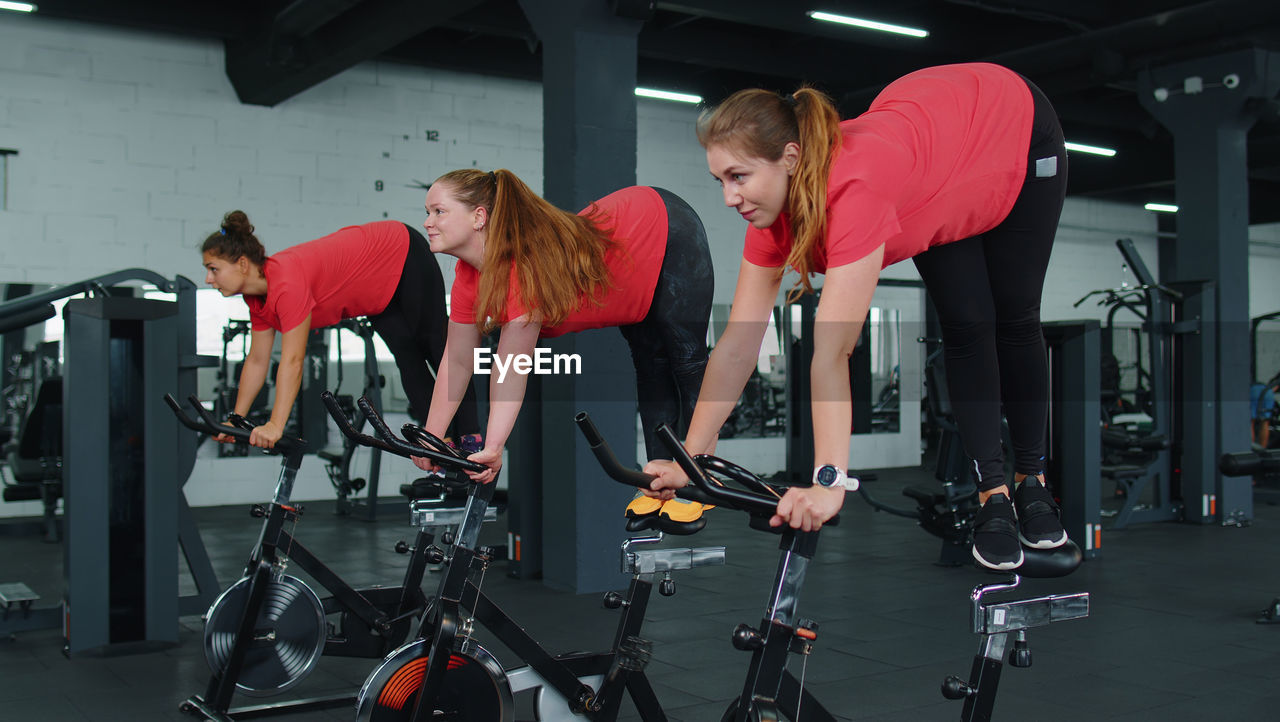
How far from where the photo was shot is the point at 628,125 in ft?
15.7

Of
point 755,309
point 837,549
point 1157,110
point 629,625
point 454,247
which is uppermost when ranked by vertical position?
point 1157,110

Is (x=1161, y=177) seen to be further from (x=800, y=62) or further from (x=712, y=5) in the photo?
(x=712, y=5)

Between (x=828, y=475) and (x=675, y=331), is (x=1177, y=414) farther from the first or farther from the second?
(x=828, y=475)

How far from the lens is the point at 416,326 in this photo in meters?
3.64

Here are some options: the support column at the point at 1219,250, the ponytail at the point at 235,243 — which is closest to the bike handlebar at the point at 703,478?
the ponytail at the point at 235,243

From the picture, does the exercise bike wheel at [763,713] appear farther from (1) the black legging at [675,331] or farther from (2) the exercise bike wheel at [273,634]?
(2) the exercise bike wheel at [273,634]

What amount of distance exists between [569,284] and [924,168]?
866 millimetres

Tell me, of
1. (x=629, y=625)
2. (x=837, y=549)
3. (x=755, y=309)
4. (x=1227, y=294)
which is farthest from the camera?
(x=1227, y=294)

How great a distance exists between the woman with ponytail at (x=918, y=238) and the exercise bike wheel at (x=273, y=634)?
1699mm

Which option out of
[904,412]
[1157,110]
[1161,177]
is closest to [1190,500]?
[1157,110]

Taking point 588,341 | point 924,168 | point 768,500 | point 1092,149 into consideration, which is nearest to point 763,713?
point 768,500

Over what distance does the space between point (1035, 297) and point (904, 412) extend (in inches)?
393

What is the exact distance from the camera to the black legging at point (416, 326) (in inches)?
142

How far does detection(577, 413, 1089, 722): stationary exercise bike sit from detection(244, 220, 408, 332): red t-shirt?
2.16 metres
